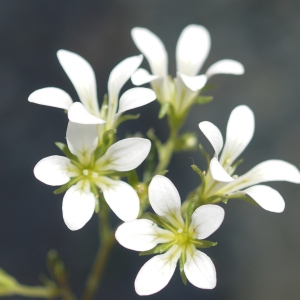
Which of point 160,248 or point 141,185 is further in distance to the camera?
point 141,185

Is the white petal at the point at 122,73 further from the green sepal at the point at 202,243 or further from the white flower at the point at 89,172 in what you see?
the green sepal at the point at 202,243

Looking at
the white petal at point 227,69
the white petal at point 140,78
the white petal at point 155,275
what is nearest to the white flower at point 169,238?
the white petal at point 155,275

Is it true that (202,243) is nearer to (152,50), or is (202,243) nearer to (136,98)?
(136,98)

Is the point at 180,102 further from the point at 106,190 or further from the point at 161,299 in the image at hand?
the point at 161,299

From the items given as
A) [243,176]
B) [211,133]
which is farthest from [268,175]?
[211,133]

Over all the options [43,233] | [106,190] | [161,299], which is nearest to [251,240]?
[161,299]
